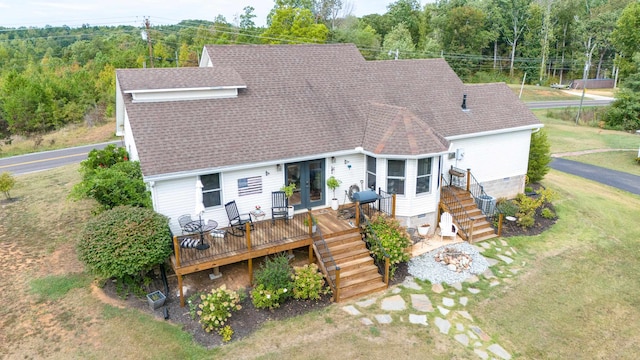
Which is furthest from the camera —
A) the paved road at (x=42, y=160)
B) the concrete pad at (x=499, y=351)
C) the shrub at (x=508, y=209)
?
the paved road at (x=42, y=160)

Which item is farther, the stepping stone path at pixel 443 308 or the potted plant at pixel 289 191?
the potted plant at pixel 289 191

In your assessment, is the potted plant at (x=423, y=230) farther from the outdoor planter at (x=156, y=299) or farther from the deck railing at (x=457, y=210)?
the outdoor planter at (x=156, y=299)

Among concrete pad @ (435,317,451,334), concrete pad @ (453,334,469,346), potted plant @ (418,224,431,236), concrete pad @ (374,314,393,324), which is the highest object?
potted plant @ (418,224,431,236)

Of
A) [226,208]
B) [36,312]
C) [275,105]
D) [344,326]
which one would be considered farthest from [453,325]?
[36,312]

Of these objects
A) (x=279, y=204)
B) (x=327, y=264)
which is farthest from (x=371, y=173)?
(x=327, y=264)

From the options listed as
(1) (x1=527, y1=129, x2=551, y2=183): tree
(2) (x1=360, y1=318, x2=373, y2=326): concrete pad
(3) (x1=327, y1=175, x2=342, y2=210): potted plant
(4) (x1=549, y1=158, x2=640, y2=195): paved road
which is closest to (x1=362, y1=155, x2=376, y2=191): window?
(3) (x1=327, y1=175, x2=342, y2=210): potted plant

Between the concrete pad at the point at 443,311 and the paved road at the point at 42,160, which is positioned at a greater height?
the paved road at the point at 42,160

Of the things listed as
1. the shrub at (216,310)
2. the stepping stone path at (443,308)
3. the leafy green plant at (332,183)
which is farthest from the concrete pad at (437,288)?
the shrub at (216,310)

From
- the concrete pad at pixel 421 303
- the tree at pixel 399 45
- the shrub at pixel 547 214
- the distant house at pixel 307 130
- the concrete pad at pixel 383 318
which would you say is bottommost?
the concrete pad at pixel 383 318

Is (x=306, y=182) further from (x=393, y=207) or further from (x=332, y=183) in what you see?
(x=393, y=207)

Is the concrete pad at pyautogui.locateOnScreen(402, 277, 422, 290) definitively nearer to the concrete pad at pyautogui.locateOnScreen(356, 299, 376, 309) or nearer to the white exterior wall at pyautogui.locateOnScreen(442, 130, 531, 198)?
the concrete pad at pyautogui.locateOnScreen(356, 299, 376, 309)
